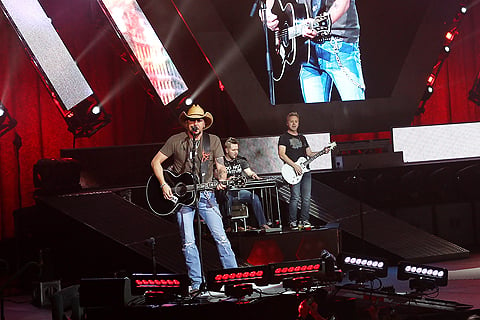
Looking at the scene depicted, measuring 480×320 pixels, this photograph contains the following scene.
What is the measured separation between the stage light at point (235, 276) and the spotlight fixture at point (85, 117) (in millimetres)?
5036

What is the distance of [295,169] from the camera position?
1030 cm

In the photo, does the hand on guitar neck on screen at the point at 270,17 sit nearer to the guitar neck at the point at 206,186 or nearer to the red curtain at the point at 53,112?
the red curtain at the point at 53,112

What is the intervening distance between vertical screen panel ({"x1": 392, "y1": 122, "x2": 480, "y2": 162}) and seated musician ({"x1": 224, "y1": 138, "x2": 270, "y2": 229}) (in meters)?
3.08

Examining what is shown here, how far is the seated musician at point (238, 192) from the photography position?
1005cm

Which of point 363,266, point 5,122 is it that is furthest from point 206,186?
point 5,122

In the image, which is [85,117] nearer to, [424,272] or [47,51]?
[47,51]

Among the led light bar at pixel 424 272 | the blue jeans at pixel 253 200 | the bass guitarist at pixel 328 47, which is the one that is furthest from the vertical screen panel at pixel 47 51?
the led light bar at pixel 424 272

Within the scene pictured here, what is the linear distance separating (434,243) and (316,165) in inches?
87.4

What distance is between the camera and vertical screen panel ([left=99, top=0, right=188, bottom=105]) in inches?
445

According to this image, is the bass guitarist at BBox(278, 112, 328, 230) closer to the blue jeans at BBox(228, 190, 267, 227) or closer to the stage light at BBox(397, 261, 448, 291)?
the blue jeans at BBox(228, 190, 267, 227)

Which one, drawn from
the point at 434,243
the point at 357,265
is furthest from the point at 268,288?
the point at 434,243

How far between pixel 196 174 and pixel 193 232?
562 millimetres

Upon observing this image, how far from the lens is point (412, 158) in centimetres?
1239

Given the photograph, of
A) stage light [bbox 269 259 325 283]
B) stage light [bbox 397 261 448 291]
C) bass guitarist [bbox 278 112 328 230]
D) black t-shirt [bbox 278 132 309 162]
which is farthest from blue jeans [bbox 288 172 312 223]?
stage light [bbox 397 261 448 291]
